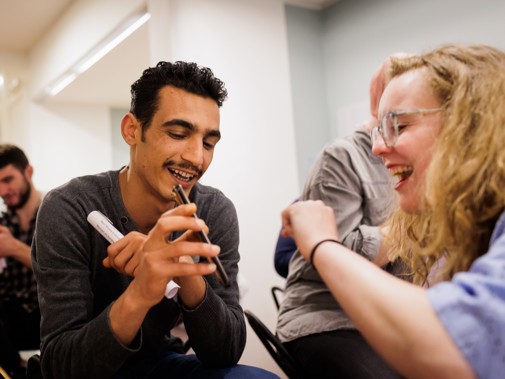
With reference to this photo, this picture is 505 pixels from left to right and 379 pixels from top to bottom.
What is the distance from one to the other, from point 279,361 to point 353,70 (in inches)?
81.0

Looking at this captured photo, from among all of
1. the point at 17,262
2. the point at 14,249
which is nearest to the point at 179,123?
the point at 14,249

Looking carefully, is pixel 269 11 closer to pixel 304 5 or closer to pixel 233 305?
pixel 304 5

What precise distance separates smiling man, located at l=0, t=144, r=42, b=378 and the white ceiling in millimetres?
830

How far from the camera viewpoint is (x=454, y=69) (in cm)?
80

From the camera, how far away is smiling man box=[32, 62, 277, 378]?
2.93 ft

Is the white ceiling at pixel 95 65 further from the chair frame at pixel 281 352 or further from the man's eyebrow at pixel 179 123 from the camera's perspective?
the chair frame at pixel 281 352

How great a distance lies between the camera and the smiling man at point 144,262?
0.89m

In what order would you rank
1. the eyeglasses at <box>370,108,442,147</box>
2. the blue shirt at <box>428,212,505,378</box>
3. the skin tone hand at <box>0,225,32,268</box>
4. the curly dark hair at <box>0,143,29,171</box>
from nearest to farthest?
the blue shirt at <box>428,212,505,378</box>
the eyeglasses at <box>370,108,442,147</box>
the skin tone hand at <box>0,225,32,268</box>
the curly dark hair at <box>0,143,29,171</box>

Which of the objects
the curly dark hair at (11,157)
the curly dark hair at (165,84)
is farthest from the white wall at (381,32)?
the curly dark hair at (11,157)

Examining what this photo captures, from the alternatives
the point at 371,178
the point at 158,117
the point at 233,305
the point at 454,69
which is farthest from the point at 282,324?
the point at 454,69

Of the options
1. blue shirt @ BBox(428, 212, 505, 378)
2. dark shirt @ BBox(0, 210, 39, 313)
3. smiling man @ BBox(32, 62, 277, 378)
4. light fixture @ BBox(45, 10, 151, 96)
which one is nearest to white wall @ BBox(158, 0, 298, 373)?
light fixture @ BBox(45, 10, 151, 96)

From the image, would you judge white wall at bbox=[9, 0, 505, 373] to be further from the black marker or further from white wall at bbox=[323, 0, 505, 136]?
the black marker

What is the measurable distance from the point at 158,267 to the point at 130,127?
48cm

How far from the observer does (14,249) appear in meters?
2.04
